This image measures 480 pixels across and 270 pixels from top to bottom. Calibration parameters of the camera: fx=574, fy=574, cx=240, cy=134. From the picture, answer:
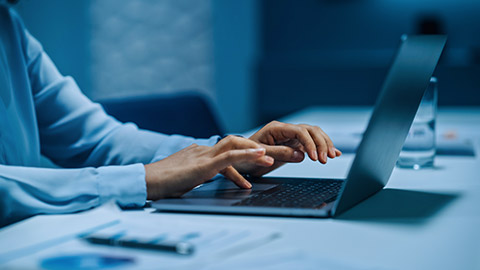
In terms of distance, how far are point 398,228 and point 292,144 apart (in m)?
0.43

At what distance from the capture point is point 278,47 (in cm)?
447

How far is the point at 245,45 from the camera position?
4285mm

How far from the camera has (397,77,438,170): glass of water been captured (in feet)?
3.87

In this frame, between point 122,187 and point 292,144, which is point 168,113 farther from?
point 122,187

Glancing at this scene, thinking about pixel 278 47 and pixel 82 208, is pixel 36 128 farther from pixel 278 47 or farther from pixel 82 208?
pixel 278 47

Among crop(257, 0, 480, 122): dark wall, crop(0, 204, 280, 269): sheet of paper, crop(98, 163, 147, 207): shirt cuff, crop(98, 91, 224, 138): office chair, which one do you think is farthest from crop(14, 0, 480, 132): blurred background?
crop(0, 204, 280, 269): sheet of paper

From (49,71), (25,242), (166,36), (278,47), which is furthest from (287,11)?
(25,242)

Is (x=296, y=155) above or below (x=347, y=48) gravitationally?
above

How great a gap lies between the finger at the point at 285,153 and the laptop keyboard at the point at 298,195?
0.04 m

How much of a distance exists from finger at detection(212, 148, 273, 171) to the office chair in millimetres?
791

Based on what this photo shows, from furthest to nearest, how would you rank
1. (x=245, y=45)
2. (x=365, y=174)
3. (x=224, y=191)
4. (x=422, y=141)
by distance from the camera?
(x=245, y=45) < (x=422, y=141) < (x=224, y=191) < (x=365, y=174)

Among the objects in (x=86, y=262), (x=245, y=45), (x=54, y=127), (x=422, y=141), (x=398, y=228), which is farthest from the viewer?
(x=245, y=45)

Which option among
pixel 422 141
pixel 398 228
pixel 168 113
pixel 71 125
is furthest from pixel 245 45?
pixel 398 228

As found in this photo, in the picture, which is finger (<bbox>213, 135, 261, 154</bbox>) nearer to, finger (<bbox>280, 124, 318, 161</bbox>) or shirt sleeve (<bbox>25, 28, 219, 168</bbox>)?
finger (<bbox>280, 124, 318, 161</bbox>)
